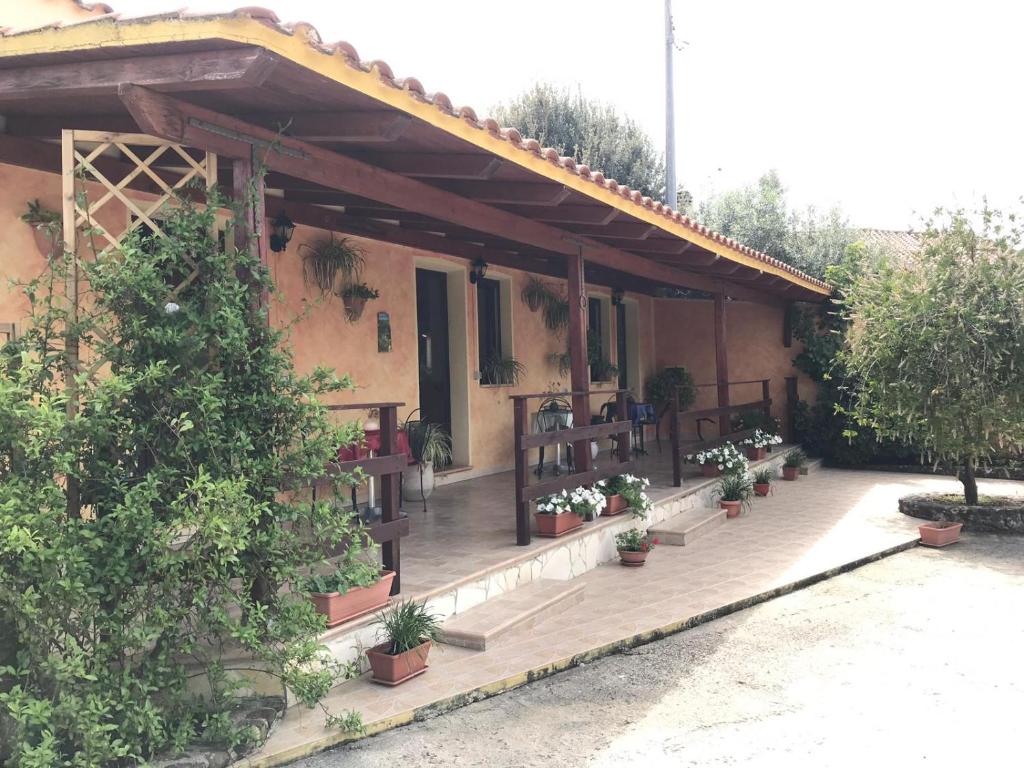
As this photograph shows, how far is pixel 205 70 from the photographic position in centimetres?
320

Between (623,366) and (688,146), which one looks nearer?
(623,366)

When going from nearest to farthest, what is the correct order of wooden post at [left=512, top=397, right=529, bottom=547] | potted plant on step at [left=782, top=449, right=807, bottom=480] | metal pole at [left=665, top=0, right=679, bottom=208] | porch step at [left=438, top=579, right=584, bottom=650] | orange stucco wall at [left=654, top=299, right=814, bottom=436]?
porch step at [left=438, top=579, right=584, bottom=650] → wooden post at [left=512, top=397, right=529, bottom=547] → potted plant on step at [left=782, top=449, right=807, bottom=480] → orange stucco wall at [left=654, top=299, right=814, bottom=436] → metal pole at [left=665, top=0, right=679, bottom=208]

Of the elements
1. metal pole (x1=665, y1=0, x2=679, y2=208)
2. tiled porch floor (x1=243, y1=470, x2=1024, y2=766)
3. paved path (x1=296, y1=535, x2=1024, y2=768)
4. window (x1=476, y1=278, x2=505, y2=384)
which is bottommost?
paved path (x1=296, y1=535, x2=1024, y2=768)

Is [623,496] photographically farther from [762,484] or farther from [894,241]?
[894,241]

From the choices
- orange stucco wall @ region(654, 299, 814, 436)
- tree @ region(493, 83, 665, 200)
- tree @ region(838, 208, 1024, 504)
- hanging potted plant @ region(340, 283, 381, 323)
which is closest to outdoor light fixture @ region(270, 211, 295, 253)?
hanging potted plant @ region(340, 283, 381, 323)

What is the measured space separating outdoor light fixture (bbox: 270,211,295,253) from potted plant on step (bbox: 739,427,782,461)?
6.75 metres

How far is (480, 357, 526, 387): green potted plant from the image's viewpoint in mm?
9578

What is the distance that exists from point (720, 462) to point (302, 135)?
653 centimetres

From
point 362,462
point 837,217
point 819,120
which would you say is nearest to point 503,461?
point 362,462

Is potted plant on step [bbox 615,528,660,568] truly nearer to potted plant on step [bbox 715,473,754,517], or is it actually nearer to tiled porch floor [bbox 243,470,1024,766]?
tiled porch floor [bbox 243,470,1024,766]

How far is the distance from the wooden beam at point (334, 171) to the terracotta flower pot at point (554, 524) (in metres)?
2.21

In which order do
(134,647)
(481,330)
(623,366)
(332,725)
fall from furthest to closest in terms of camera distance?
(623,366) < (481,330) < (332,725) < (134,647)

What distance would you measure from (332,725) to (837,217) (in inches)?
609

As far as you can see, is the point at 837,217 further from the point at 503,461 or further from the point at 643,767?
the point at 643,767
